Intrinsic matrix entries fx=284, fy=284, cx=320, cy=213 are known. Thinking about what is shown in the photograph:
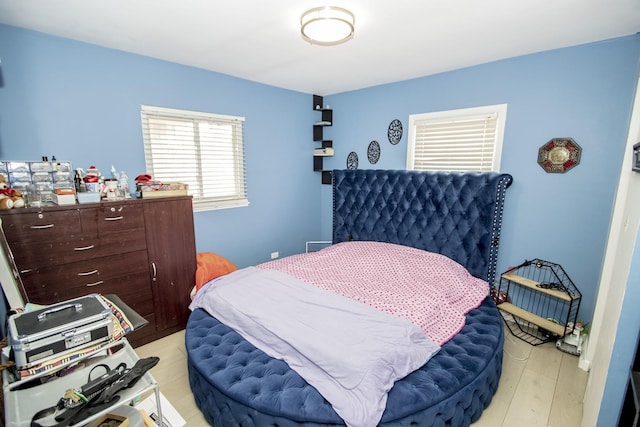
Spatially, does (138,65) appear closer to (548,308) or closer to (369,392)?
(369,392)

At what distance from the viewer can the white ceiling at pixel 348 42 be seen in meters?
1.76

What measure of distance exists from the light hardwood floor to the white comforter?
0.52m

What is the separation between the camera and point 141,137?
106 inches

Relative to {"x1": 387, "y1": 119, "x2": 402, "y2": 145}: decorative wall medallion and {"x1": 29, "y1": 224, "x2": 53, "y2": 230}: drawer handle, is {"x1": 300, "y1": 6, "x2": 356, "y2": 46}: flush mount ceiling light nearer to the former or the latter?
{"x1": 387, "y1": 119, "x2": 402, "y2": 145}: decorative wall medallion

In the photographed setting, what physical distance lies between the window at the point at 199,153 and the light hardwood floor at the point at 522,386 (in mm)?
1553

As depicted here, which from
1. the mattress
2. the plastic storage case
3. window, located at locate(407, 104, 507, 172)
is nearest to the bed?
the mattress

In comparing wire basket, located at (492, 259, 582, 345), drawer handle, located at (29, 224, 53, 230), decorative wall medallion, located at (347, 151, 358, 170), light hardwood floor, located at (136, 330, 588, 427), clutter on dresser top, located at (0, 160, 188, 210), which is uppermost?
decorative wall medallion, located at (347, 151, 358, 170)

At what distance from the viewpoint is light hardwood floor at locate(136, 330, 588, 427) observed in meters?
1.80

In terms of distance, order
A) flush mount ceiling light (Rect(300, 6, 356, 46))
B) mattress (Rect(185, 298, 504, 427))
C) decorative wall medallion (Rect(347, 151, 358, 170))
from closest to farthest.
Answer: mattress (Rect(185, 298, 504, 427)), flush mount ceiling light (Rect(300, 6, 356, 46)), decorative wall medallion (Rect(347, 151, 358, 170))

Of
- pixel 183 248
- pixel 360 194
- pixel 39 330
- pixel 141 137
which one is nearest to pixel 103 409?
pixel 39 330

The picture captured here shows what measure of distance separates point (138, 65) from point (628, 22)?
3830 mm

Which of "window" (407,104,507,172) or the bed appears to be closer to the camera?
the bed

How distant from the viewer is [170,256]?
2.67 metres

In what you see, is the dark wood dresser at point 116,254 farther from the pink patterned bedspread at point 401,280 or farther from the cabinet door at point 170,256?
the pink patterned bedspread at point 401,280
